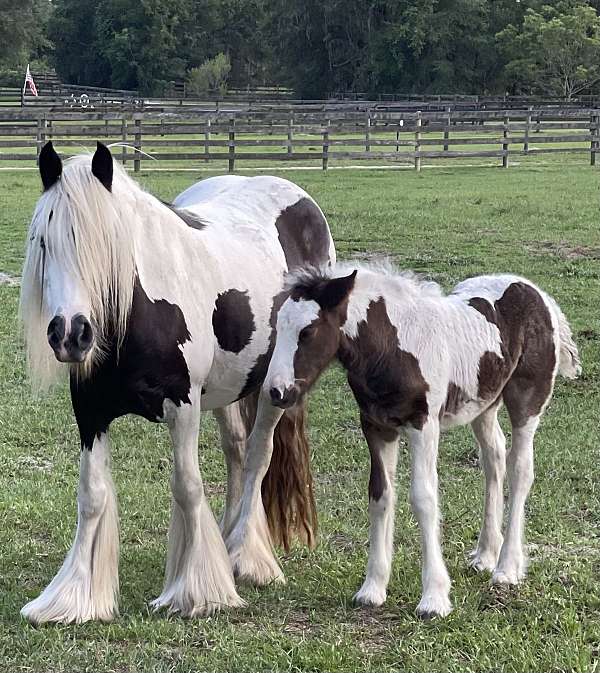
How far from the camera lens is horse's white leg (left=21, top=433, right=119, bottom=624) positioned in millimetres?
3654

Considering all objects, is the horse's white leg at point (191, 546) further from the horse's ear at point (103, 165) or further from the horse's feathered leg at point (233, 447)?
the horse's ear at point (103, 165)

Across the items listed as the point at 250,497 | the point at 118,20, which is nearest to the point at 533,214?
the point at 250,497

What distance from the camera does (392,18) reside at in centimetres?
5797

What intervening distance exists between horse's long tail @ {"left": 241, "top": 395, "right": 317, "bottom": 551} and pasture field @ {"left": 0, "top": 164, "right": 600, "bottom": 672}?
11 centimetres

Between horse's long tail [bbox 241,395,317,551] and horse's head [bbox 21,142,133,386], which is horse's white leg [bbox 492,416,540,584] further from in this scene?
horse's head [bbox 21,142,133,386]

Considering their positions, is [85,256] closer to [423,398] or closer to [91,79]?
[423,398]

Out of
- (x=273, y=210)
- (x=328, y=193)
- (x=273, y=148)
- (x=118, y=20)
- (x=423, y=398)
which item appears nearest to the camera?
(x=423, y=398)

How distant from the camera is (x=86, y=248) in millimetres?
3311

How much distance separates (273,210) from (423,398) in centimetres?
149

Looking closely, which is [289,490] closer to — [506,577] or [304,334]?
[506,577]

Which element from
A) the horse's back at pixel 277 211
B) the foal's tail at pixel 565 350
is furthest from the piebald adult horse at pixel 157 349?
the foal's tail at pixel 565 350

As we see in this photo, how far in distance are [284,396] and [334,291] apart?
16.5 inches

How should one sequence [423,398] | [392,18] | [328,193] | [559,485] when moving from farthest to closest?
1. [392,18]
2. [328,193]
3. [559,485]
4. [423,398]

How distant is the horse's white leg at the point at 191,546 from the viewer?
145 inches
